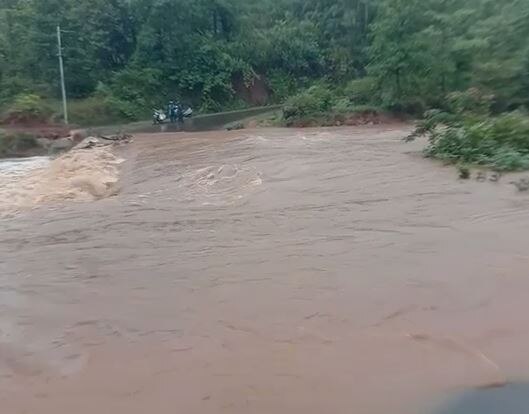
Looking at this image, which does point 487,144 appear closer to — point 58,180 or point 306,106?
point 58,180

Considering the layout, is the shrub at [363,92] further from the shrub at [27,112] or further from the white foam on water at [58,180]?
the shrub at [27,112]

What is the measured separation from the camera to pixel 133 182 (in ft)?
44.6

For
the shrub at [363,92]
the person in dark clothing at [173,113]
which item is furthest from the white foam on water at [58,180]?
the shrub at [363,92]

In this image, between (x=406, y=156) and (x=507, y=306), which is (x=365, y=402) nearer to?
(x=507, y=306)

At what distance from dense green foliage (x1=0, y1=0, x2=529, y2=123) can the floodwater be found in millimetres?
12921

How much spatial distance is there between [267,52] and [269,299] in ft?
120

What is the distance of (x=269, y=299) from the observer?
19.6 feet

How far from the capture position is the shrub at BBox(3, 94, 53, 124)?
28328 mm

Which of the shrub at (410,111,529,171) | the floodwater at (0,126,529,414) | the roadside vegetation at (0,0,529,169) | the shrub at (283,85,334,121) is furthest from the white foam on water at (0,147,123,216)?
the shrub at (283,85,334,121)

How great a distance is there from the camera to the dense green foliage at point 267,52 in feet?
78.7

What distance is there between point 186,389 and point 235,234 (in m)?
4.29

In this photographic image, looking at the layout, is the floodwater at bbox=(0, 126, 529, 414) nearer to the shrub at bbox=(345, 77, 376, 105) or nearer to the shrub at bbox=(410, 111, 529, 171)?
the shrub at bbox=(410, 111, 529, 171)

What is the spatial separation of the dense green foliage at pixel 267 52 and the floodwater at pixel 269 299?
1292 cm

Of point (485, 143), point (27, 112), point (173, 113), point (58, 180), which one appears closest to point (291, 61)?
point (173, 113)
